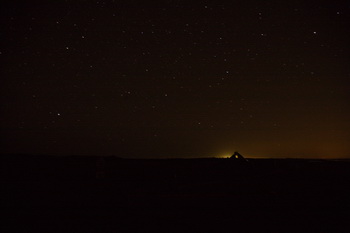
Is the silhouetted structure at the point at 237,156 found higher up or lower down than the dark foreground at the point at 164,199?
higher up

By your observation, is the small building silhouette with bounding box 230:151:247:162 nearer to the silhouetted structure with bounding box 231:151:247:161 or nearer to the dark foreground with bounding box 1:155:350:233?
the silhouetted structure with bounding box 231:151:247:161

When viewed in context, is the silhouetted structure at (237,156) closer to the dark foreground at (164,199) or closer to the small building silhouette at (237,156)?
the small building silhouette at (237,156)

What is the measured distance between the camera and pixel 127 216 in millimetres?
6148

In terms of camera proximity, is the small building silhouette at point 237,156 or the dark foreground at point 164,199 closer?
the dark foreground at point 164,199

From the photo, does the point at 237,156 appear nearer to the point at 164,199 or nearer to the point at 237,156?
the point at 237,156

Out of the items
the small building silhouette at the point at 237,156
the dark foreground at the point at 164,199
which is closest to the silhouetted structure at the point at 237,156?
the small building silhouette at the point at 237,156

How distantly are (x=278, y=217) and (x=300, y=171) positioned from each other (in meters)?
5.24

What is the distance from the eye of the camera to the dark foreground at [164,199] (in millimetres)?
5746

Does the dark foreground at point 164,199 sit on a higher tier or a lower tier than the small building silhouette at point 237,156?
lower

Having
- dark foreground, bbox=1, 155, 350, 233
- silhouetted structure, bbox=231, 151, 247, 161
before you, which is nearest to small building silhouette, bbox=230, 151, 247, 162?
silhouetted structure, bbox=231, 151, 247, 161

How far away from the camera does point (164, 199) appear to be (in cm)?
709

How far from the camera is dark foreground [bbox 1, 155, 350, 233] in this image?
5746 millimetres

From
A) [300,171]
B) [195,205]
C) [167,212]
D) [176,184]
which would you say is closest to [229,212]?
[195,205]

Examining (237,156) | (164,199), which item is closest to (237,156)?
(237,156)
